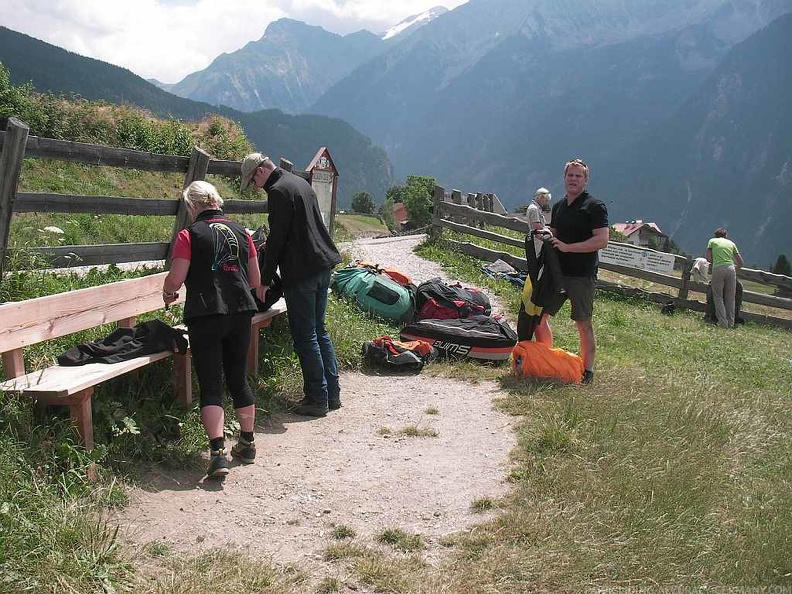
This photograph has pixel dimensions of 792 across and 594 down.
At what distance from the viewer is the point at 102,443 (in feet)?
12.6

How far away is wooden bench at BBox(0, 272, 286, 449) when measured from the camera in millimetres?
3574

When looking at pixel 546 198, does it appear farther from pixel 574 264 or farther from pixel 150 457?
pixel 150 457

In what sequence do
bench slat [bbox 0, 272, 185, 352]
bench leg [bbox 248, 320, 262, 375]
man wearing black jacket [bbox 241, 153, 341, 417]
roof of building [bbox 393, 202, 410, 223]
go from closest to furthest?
bench slat [bbox 0, 272, 185, 352]
man wearing black jacket [bbox 241, 153, 341, 417]
bench leg [bbox 248, 320, 262, 375]
roof of building [bbox 393, 202, 410, 223]

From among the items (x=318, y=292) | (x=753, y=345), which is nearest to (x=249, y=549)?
(x=318, y=292)

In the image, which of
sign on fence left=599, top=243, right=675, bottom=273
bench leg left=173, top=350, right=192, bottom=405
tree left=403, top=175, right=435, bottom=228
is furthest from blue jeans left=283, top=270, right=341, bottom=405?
tree left=403, top=175, right=435, bottom=228

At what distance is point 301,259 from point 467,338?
94.9 inches

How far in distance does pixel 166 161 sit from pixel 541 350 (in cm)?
399

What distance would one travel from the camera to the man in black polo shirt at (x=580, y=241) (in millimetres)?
5703

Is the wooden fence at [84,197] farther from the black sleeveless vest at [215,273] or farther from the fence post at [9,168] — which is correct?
the black sleeveless vest at [215,273]

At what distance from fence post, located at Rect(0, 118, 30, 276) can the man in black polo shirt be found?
13.8 feet

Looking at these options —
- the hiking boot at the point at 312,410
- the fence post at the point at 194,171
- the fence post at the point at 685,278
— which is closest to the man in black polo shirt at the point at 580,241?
the hiking boot at the point at 312,410

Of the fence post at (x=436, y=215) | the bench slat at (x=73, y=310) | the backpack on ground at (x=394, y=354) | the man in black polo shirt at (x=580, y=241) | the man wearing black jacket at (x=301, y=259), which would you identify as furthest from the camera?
the fence post at (x=436, y=215)

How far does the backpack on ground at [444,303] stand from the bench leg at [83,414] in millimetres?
4526

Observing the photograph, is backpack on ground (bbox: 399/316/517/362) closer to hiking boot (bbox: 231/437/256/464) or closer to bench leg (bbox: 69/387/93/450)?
hiking boot (bbox: 231/437/256/464)
